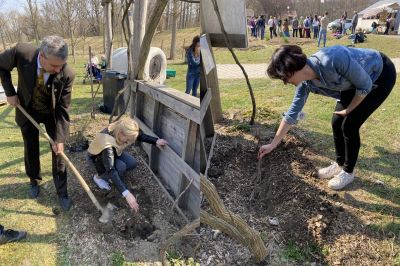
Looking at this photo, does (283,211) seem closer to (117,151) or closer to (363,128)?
(117,151)

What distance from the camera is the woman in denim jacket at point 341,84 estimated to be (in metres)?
1.87

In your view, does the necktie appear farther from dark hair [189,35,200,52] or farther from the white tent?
the white tent

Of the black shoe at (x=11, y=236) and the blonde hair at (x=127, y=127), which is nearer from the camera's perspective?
the blonde hair at (x=127, y=127)

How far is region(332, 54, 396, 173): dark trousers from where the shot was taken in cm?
235

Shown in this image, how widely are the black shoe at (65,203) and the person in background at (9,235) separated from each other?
1.02 feet

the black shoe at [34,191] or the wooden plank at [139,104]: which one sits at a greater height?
the wooden plank at [139,104]

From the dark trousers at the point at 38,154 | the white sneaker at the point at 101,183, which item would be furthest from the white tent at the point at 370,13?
the dark trousers at the point at 38,154

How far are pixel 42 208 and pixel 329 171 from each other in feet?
7.13

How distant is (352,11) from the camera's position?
6.01ft

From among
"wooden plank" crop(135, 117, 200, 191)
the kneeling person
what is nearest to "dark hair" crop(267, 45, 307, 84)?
"wooden plank" crop(135, 117, 200, 191)

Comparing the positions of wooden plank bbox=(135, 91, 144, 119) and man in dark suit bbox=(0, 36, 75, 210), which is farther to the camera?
wooden plank bbox=(135, 91, 144, 119)

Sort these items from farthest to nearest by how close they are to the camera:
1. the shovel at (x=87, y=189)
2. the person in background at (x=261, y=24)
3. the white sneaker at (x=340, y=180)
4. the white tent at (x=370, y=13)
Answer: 1. the white sneaker at (x=340, y=180)
2. the shovel at (x=87, y=189)
3. the white tent at (x=370, y=13)
4. the person in background at (x=261, y=24)

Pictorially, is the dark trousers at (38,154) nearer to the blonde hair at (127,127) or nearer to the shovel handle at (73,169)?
the shovel handle at (73,169)

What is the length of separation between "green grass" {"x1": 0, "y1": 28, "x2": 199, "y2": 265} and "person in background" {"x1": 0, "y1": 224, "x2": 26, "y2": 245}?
33mm
